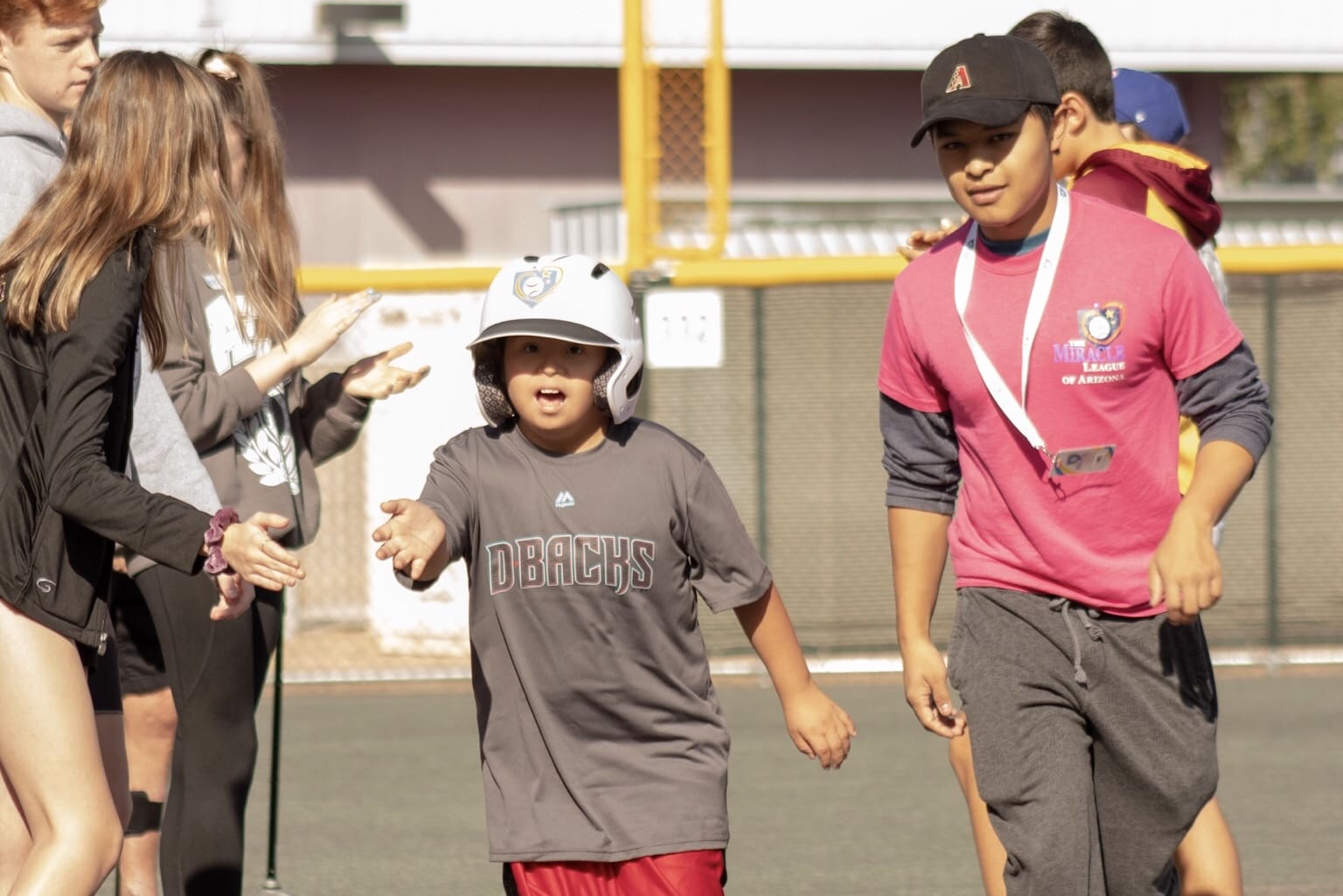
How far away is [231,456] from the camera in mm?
4660

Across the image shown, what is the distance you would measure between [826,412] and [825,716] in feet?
21.3

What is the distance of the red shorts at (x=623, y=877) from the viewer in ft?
13.0

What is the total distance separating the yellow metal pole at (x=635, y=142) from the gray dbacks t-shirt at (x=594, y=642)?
18.6 feet

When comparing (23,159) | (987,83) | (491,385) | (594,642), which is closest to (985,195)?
(987,83)

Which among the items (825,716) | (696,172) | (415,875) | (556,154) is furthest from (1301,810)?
(556,154)

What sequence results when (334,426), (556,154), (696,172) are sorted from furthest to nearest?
(556,154), (696,172), (334,426)

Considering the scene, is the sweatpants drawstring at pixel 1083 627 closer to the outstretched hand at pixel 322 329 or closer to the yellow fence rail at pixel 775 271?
the outstretched hand at pixel 322 329

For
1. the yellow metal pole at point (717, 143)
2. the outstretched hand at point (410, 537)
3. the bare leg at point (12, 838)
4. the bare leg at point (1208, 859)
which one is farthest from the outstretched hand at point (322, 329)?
the yellow metal pole at point (717, 143)

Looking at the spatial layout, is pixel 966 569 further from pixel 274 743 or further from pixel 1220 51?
pixel 1220 51

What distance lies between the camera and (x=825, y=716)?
4.02 metres

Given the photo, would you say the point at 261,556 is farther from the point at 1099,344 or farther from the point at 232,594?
the point at 1099,344

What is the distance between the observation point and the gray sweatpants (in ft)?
12.9

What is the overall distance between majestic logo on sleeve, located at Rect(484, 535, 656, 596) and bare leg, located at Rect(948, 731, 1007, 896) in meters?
1.10

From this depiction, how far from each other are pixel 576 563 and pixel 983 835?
4.54ft
